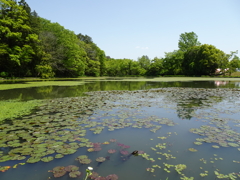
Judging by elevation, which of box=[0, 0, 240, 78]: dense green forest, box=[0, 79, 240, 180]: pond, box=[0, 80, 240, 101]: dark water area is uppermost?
box=[0, 0, 240, 78]: dense green forest

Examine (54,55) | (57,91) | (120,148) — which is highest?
(54,55)

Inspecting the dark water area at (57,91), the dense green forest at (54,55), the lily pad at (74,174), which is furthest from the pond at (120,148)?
the dense green forest at (54,55)

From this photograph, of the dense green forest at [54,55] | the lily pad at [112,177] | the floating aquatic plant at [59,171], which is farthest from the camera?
the dense green forest at [54,55]

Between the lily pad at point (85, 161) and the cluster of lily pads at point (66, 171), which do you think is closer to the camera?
the cluster of lily pads at point (66, 171)

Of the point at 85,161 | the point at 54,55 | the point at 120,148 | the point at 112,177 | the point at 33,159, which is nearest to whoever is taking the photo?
the point at 112,177

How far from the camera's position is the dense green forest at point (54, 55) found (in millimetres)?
30641

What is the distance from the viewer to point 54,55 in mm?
37250

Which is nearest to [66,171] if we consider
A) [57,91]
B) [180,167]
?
[180,167]

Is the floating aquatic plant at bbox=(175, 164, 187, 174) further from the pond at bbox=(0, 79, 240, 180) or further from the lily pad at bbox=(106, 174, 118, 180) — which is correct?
the lily pad at bbox=(106, 174, 118, 180)

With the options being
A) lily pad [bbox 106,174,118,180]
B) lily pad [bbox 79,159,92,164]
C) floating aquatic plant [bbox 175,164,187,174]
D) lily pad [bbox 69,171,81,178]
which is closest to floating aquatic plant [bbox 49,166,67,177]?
lily pad [bbox 69,171,81,178]

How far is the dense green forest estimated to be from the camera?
3064cm

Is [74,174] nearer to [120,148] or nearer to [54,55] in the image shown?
[120,148]

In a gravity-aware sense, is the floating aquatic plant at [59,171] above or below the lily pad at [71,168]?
below

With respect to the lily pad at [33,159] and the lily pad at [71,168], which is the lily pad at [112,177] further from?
the lily pad at [33,159]
